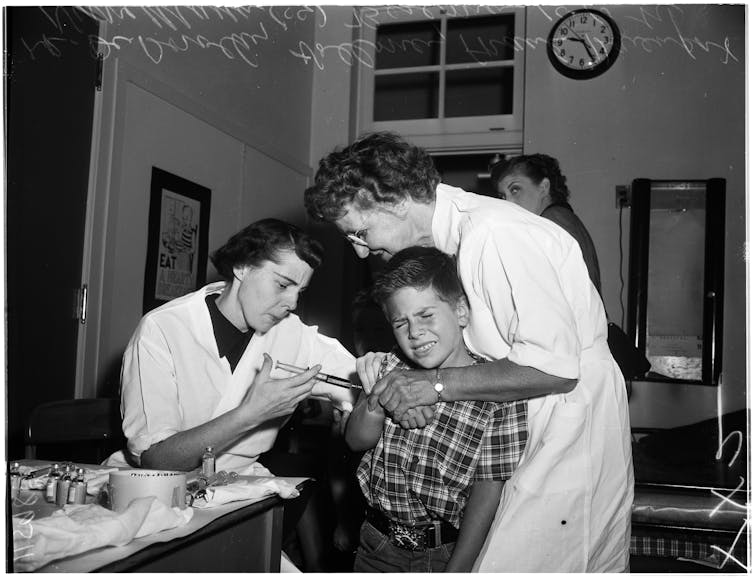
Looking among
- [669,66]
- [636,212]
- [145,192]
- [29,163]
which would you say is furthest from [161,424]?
[669,66]

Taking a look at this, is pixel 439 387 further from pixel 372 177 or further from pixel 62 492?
pixel 62 492

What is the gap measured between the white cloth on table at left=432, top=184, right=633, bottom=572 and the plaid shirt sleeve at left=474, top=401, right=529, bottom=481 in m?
0.02

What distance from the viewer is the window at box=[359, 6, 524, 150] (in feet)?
15.5

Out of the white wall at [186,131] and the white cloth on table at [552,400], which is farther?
the white wall at [186,131]

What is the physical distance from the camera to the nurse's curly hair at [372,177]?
1696 mm

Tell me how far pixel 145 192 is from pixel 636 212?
A: 2.82 metres

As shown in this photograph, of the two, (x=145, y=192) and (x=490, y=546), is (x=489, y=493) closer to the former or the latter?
(x=490, y=546)

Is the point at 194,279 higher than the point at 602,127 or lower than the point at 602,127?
lower

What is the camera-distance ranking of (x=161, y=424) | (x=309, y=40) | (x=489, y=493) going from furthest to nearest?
1. (x=309, y=40)
2. (x=161, y=424)
3. (x=489, y=493)

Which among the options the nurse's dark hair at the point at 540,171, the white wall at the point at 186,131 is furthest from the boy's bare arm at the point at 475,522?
the white wall at the point at 186,131

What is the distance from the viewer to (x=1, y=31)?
4.62 feet

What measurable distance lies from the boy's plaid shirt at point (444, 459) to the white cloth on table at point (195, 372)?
1.60 ft

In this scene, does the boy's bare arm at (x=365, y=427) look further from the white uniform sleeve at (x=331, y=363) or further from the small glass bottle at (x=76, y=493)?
the small glass bottle at (x=76, y=493)

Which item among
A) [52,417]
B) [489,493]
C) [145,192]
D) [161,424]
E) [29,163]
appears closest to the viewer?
[489,493]
